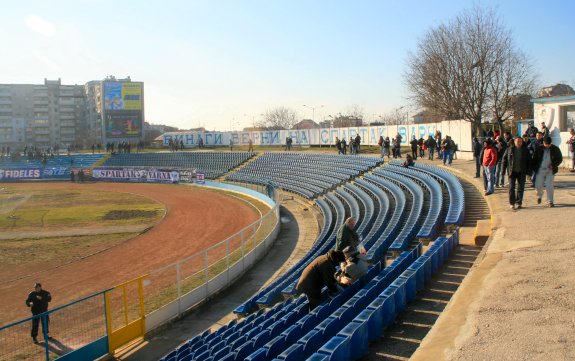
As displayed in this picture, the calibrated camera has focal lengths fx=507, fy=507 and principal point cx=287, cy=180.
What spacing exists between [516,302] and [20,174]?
61.0 metres

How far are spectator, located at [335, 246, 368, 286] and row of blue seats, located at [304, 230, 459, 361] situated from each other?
0.75 meters

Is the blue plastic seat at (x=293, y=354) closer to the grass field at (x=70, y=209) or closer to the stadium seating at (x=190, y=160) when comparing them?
the grass field at (x=70, y=209)

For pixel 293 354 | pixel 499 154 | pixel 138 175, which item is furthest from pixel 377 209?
pixel 138 175

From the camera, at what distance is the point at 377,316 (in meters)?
6.51

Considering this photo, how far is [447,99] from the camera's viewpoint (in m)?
34.5

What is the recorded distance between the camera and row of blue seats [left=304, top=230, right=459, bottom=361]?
5484 mm

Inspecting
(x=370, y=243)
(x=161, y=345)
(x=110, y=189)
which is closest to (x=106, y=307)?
(x=161, y=345)

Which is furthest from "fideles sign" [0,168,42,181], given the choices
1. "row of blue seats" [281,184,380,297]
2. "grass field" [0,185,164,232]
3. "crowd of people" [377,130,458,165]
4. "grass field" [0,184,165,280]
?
"row of blue seats" [281,184,380,297]

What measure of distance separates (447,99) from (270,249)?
20063mm

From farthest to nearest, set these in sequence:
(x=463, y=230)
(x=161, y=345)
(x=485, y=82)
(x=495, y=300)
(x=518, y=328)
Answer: (x=485, y=82), (x=463, y=230), (x=161, y=345), (x=495, y=300), (x=518, y=328)

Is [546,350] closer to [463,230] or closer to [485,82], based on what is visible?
[463,230]

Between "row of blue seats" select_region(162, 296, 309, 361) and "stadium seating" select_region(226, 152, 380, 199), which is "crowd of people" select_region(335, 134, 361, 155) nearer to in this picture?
"stadium seating" select_region(226, 152, 380, 199)

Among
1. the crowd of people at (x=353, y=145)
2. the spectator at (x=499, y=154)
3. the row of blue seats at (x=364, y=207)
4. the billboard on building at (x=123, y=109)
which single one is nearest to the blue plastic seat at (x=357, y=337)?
the row of blue seats at (x=364, y=207)

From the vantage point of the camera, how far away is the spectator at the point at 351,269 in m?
8.16
